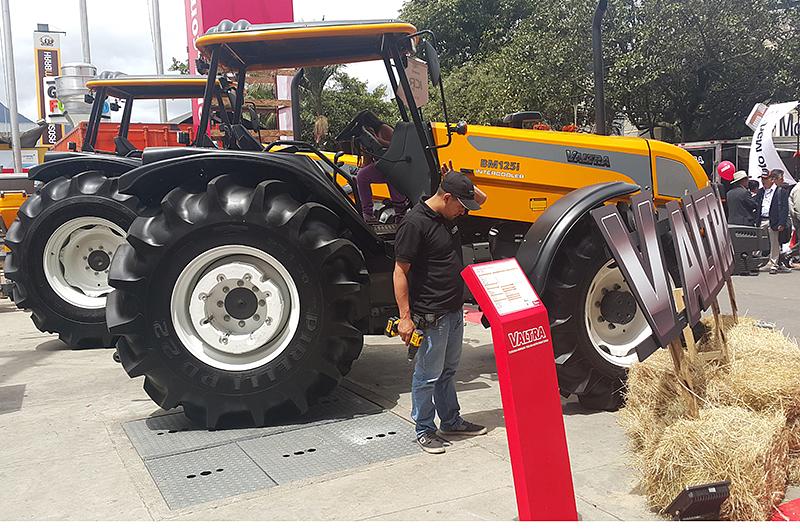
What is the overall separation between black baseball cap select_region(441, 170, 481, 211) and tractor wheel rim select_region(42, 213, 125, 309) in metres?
4.62

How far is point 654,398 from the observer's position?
4.04m

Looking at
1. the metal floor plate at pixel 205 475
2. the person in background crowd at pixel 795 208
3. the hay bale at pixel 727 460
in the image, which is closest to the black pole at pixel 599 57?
the hay bale at pixel 727 460

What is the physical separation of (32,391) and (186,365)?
2.08 metres

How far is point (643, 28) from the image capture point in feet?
68.6

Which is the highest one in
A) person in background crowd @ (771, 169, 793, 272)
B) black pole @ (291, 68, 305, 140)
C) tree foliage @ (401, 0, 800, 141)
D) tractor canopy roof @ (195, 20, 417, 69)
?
tree foliage @ (401, 0, 800, 141)

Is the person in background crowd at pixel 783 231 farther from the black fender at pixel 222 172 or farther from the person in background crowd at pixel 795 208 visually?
the black fender at pixel 222 172

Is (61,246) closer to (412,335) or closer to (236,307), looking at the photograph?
(236,307)

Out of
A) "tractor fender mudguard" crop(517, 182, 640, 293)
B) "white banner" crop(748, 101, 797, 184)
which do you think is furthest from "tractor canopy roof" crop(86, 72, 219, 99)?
"white banner" crop(748, 101, 797, 184)

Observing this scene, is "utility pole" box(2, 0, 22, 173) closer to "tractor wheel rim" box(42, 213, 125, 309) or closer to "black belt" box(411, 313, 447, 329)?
"tractor wheel rim" box(42, 213, 125, 309)

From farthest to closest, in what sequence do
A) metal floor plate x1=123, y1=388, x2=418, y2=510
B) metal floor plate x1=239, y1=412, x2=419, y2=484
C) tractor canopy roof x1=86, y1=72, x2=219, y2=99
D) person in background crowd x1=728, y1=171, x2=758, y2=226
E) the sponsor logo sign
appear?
person in background crowd x1=728, y1=171, x2=758, y2=226 → tractor canopy roof x1=86, y1=72, x2=219, y2=99 → metal floor plate x1=239, y1=412, x2=419, y2=484 → metal floor plate x1=123, y1=388, x2=418, y2=510 → the sponsor logo sign

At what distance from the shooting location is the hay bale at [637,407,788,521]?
127 inches

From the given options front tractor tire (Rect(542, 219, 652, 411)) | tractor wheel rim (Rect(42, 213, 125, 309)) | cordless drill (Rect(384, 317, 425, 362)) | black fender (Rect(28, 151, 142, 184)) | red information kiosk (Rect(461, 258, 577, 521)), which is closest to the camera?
red information kiosk (Rect(461, 258, 577, 521))

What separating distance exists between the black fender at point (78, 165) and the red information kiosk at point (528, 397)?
19.2 ft
